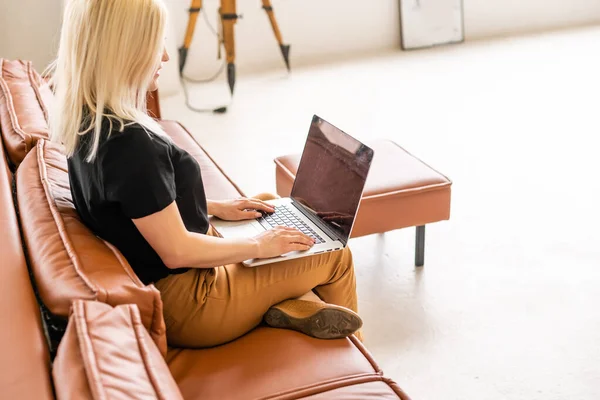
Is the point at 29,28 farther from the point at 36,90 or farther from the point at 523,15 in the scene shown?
the point at 523,15

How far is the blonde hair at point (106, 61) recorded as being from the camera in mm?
1378

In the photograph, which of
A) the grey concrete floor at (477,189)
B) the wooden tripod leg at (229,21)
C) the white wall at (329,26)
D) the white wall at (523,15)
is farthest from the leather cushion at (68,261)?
the white wall at (523,15)

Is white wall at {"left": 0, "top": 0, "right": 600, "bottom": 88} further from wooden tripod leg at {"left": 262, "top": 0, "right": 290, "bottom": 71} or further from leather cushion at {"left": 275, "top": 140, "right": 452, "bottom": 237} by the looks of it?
leather cushion at {"left": 275, "top": 140, "right": 452, "bottom": 237}

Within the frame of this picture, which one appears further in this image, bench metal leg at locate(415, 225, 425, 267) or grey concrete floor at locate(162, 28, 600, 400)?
bench metal leg at locate(415, 225, 425, 267)

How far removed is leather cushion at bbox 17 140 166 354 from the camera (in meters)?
1.17

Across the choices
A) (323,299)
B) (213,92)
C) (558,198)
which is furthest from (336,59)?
(323,299)

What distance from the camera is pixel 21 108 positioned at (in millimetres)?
2094

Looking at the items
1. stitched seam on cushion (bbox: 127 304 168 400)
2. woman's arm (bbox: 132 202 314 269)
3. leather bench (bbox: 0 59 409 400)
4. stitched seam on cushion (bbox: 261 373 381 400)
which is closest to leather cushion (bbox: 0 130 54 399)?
leather bench (bbox: 0 59 409 400)

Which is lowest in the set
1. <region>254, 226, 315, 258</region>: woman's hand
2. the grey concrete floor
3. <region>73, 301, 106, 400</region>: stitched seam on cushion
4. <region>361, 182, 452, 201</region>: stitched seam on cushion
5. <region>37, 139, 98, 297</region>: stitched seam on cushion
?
the grey concrete floor

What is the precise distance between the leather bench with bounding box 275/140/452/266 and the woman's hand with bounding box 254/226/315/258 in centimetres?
67

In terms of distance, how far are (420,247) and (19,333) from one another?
1687 mm

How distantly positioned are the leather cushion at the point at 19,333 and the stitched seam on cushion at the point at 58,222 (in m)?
0.07

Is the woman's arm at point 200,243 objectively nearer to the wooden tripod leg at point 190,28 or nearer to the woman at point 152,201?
the woman at point 152,201

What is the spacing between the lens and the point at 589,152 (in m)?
3.53
